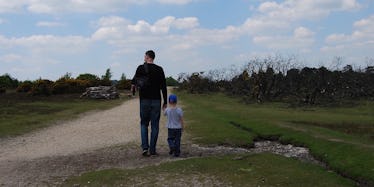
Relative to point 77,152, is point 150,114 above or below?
above

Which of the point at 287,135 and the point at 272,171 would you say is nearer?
the point at 272,171

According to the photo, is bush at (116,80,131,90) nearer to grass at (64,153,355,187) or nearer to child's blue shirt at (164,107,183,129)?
child's blue shirt at (164,107,183,129)

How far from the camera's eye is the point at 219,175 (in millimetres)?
9055

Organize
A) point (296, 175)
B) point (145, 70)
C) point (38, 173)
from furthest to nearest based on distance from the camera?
1. point (145, 70)
2. point (38, 173)
3. point (296, 175)

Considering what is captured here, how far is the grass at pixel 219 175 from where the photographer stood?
855 cm

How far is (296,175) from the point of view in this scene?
9.02 metres

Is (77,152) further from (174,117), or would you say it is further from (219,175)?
(219,175)

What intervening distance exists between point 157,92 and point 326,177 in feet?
13.6

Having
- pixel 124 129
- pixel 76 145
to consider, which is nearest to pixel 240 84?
pixel 124 129

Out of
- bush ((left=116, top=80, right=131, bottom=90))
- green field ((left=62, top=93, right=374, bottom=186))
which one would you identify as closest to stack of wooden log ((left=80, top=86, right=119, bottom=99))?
bush ((left=116, top=80, right=131, bottom=90))

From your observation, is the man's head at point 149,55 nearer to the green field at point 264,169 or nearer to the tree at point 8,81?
the green field at point 264,169

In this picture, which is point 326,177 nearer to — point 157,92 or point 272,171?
point 272,171

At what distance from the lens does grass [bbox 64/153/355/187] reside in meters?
8.55

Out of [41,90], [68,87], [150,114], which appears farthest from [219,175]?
[68,87]
